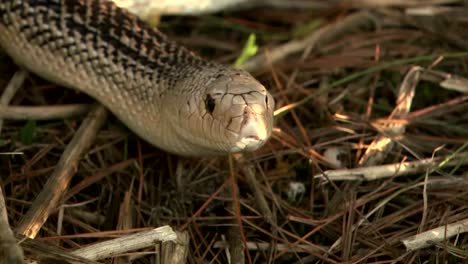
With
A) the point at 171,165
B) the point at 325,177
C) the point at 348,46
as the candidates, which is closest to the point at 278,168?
the point at 325,177

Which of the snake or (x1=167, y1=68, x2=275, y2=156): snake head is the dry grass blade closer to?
the snake

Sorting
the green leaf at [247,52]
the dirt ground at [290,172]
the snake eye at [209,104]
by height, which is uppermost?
the snake eye at [209,104]

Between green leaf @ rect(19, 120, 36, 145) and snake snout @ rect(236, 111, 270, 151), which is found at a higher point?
snake snout @ rect(236, 111, 270, 151)

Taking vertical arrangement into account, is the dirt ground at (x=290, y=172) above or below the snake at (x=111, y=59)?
below

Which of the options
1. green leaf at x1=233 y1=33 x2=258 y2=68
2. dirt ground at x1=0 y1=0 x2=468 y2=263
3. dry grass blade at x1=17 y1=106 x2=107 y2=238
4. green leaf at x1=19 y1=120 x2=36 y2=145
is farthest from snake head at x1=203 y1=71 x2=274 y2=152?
green leaf at x1=19 y1=120 x2=36 y2=145

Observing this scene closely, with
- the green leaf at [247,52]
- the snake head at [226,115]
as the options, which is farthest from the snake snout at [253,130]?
the green leaf at [247,52]

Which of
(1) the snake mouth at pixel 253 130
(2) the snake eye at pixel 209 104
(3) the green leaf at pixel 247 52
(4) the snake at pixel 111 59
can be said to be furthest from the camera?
(3) the green leaf at pixel 247 52

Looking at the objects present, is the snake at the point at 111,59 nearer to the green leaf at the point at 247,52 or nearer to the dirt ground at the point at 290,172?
the dirt ground at the point at 290,172
